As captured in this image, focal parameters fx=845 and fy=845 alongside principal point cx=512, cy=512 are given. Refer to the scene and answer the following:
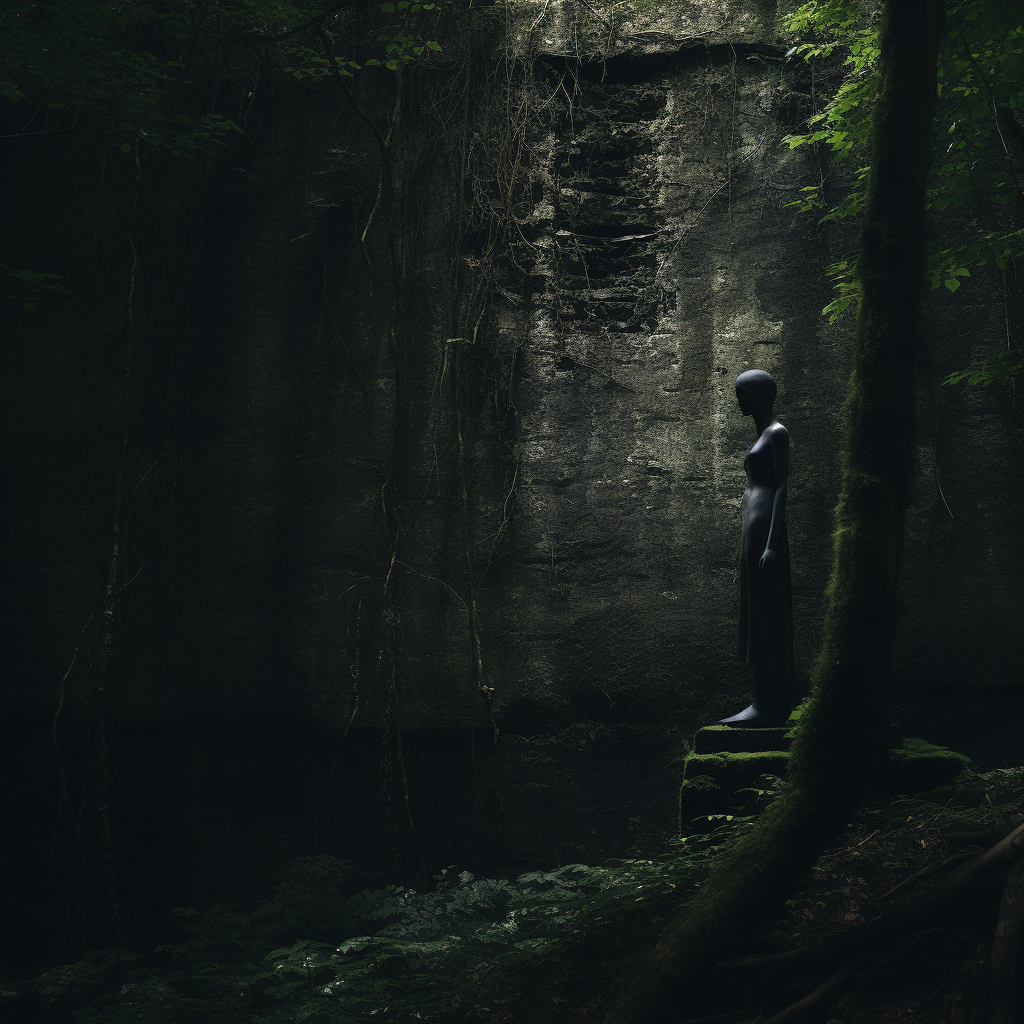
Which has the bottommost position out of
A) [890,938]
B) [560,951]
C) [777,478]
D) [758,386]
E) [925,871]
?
[560,951]

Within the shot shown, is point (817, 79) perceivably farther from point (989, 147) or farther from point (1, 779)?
point (1, 779)

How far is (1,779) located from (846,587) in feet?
19.5

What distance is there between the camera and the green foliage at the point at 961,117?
13.9 feet

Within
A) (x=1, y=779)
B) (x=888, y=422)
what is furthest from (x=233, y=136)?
(x=888, y=422)

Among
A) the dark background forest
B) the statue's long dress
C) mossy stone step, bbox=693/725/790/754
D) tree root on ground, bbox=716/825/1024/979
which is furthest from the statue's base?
the dark background forest

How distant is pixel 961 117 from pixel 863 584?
10.3 ft

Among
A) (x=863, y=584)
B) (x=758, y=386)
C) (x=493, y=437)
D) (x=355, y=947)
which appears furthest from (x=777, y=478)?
(x=355, y=947)

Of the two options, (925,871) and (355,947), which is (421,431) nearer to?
(355,947)

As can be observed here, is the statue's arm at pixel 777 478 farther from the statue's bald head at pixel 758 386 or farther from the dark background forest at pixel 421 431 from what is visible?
the dark background forest at pixel 421 431

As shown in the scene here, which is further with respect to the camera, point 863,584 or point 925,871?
point 863,584

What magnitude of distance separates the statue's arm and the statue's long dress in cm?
2

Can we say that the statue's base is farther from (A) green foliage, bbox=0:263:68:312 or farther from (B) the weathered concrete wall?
(A) green foliage, bbox=0:263:68:312

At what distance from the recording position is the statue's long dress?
397cm

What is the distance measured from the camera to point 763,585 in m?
4.01
